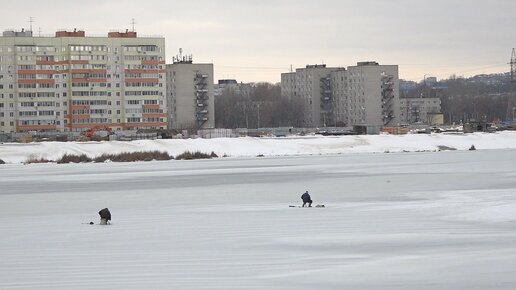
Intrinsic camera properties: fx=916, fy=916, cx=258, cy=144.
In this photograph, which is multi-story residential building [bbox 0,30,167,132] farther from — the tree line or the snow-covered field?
the snow-covered field

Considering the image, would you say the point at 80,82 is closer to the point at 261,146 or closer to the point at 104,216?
the point at 261,146

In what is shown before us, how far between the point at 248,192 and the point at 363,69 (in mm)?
128525

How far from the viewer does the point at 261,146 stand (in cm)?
6556

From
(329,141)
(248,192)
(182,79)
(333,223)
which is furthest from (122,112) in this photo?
(333,223)

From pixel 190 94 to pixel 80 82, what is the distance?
27422 millimetres

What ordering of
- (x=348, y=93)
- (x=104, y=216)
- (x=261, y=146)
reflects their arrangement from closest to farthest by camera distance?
(x=104, y=216)
(x=261, y=146)
(x=348, y=93)

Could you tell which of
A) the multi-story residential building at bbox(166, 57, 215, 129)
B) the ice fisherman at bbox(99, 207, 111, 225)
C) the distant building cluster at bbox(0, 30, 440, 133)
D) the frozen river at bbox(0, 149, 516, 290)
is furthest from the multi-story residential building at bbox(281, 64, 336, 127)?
the ice fisherman at bbox(99, 207, 111, 225)

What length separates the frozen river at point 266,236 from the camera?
13.0 metres

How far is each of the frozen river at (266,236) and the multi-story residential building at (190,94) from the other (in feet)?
349

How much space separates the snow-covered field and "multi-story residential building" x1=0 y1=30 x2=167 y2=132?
45.3 meters

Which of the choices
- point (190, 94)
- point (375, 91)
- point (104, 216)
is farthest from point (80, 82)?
point (104, 216)

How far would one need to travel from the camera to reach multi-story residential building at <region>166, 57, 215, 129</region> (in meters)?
137

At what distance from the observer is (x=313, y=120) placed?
16550cm

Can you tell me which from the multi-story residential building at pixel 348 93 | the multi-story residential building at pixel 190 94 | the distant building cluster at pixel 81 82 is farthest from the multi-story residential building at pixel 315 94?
the distant building cluster at pixel 81 82
